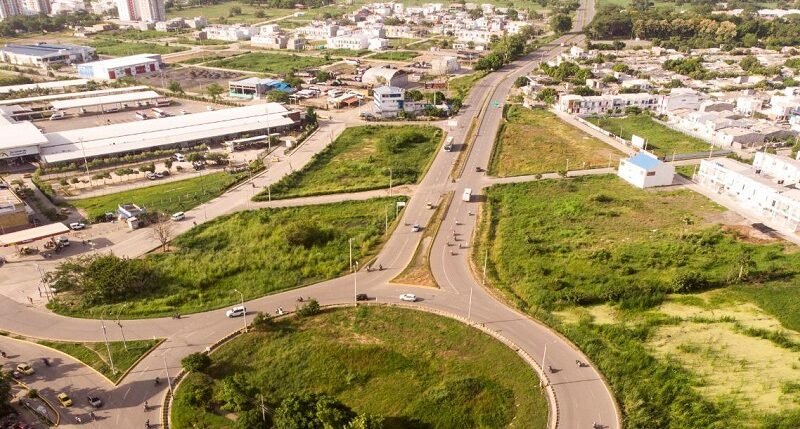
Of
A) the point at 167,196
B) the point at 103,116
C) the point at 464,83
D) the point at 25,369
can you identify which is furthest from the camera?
the point at 464,83

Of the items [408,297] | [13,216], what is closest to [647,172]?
[408,297]

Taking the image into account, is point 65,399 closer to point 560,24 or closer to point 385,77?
point 385,77

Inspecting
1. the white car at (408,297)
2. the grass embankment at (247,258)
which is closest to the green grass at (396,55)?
the grass embankment at (247,258)

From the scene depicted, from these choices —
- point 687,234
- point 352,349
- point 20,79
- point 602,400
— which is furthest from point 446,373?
point 20,79

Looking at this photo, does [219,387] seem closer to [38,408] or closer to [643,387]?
[38,408]

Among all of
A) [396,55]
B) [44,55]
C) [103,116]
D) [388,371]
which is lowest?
[388,371]

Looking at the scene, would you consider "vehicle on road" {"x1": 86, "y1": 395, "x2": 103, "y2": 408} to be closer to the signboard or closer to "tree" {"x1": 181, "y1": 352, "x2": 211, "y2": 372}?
"tree" {"x1": 181, "y1": 352, "x2": 211, "y2": 372}
